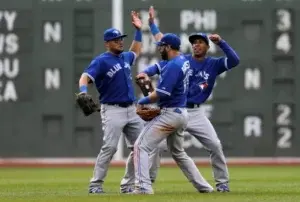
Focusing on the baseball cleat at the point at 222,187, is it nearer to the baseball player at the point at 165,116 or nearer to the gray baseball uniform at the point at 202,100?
the gray baseball uniform at the point at 202,100

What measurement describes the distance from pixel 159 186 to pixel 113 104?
2310mm

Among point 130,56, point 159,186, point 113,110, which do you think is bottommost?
point 159,186

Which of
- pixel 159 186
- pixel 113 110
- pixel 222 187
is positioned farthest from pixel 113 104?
pixel 159 186

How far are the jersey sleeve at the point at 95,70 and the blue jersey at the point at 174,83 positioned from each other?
0.73 m

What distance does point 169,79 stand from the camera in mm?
10312

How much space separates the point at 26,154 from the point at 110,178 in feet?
12.5

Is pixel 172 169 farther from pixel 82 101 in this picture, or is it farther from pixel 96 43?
pixel 82 101

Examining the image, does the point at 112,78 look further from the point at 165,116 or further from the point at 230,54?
the point at 230,54

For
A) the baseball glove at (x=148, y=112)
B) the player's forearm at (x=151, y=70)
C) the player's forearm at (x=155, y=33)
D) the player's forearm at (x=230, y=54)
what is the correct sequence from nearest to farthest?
the baseball glove at (x=148, y=112)
the player's forearm at (x=151, y=70)
the player's forearm at (x=230, y=54)
the player's forearm at (x=155, y=33)

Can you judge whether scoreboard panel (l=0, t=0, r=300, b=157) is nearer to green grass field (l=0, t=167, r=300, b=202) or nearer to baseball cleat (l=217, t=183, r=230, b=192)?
green grass field (l=0, t=167, r=300, b=202)

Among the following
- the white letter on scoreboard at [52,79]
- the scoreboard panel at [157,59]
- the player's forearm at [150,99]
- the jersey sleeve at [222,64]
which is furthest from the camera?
the white letter on scoreboard at [52,79]

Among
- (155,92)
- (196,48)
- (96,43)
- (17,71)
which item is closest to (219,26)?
(96,43)

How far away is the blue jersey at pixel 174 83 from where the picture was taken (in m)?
10.3

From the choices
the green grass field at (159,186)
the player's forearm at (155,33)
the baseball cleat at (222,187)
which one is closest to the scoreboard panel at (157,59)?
the green grass field at (159,186)
